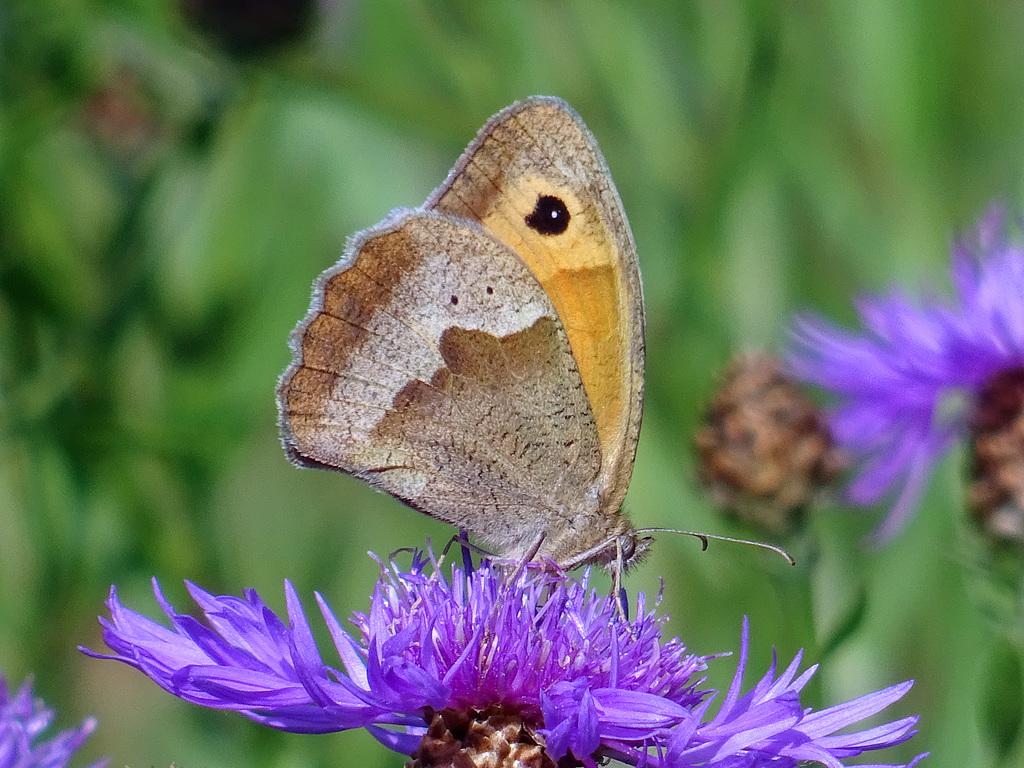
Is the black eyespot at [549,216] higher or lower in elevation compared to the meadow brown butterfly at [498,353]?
higher

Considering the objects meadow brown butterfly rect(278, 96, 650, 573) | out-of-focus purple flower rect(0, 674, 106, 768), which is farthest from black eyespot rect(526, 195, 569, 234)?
out-of-focus purple flower rect(0, 674, 106, 768)

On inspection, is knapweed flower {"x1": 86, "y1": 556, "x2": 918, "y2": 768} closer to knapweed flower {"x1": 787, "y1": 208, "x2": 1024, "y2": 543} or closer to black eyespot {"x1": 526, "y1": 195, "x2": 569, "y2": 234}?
black eyespot {"x1": 526, "y1": 195, "x2": 569, "y2": 234}

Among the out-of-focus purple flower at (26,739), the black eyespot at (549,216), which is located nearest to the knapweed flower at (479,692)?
the out-of-focus purple flower at (26,739)

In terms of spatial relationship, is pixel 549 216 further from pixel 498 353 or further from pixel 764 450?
pixel 764 450

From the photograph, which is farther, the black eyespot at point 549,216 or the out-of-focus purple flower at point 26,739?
the black eyespot at point 549,216

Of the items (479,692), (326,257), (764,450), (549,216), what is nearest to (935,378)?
(764,450)

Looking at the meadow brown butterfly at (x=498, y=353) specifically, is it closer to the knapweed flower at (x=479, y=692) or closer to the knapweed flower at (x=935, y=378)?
the knapweed flower at (x=479, y=692)

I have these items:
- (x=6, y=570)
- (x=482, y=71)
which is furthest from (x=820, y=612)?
(x=6, y=570)
